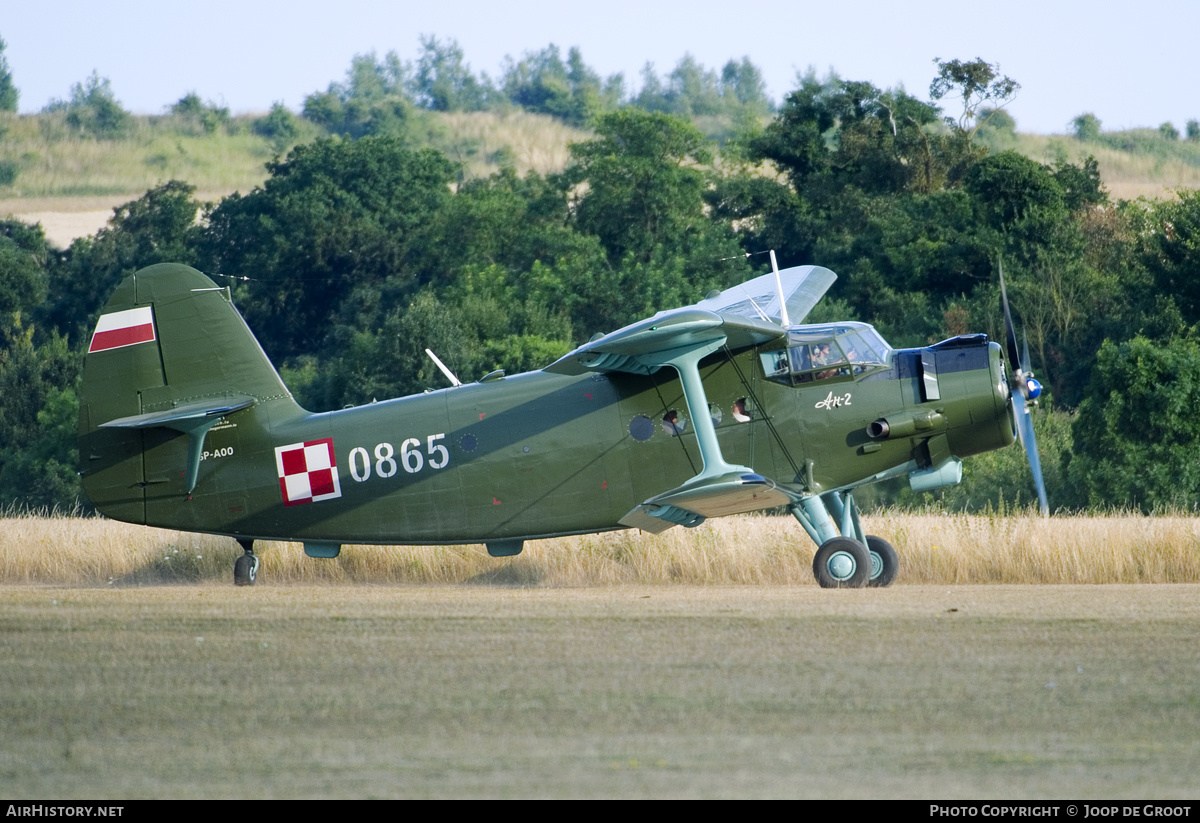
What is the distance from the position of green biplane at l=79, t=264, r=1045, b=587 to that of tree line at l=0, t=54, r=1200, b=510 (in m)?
12.6

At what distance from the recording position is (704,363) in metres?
13.6

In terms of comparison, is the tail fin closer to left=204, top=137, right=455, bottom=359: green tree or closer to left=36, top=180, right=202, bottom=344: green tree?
left=204, top=137, right=455, bottom=359: green tree

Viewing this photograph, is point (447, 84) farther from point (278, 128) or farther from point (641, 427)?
point (641, 427)

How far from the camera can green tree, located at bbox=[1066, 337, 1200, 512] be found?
966 inches

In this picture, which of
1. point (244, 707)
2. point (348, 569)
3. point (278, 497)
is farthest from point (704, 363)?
point (244, 707)

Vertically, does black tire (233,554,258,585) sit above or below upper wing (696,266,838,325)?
below

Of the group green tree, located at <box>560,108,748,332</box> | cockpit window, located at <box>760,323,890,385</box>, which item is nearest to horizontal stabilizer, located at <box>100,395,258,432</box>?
cockpit window, located at <box>760,323,890,385</box>

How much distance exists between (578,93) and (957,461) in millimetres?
147808

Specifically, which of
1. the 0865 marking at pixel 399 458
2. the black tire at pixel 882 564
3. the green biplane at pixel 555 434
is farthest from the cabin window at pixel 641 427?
the black tire at pixel 882 564

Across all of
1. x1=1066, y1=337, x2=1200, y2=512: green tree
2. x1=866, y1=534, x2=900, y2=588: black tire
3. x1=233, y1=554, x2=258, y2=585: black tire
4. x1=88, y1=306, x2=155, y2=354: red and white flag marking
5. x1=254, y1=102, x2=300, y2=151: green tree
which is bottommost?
x1=1066, y1=337, x2=1200, y2=512: green tree

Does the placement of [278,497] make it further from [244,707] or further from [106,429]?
[244,707]

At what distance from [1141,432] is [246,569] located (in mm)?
16750

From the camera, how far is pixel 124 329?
14.8 meters

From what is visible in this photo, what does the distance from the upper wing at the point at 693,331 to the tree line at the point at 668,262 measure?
38.4ft
